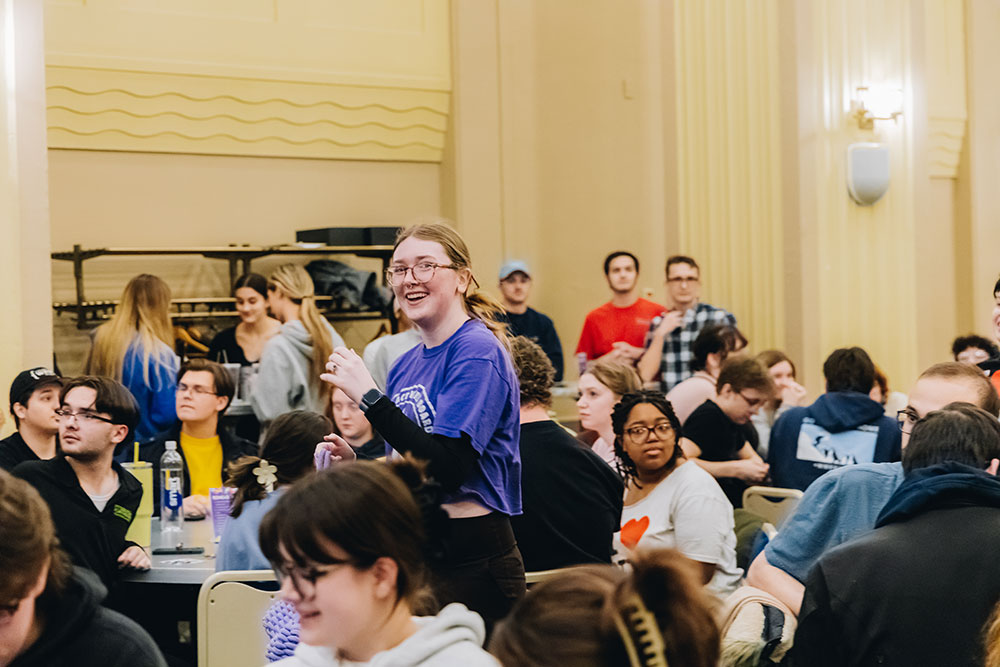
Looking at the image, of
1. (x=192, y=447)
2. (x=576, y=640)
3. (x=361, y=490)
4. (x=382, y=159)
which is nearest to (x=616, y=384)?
(x=192, y=447)

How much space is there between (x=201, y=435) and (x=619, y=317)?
3417 millimetres

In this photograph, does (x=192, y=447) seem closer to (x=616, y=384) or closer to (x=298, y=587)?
(x=616, y=384)

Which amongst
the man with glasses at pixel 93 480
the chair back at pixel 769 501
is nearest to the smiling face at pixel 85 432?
the man with glasses at pixel 93 480

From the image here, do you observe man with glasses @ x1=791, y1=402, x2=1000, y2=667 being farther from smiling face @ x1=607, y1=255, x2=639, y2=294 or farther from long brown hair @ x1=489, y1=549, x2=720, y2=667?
smiling face @ x1=607, y1=255, x2=639, y2=294

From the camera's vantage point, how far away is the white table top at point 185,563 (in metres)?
3.84

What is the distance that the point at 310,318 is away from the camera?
656 centimetres

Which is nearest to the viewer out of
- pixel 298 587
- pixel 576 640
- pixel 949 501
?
pixel 576 640

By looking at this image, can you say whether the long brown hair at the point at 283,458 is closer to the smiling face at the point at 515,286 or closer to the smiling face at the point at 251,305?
the smiling face at the point at 251,305

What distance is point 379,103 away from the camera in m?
9.11

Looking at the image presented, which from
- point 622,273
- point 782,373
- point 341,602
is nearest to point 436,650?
point 341,602

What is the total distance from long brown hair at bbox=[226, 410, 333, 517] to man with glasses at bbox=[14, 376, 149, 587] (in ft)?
1.36

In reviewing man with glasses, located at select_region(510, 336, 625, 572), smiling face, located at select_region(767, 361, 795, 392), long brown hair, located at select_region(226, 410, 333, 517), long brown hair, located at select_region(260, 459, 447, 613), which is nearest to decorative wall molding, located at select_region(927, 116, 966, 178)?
smiling face, located at select_region(767, 361, 795, 392)

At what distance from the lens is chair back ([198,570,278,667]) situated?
11.4 feet

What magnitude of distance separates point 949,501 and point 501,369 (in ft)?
3.35
